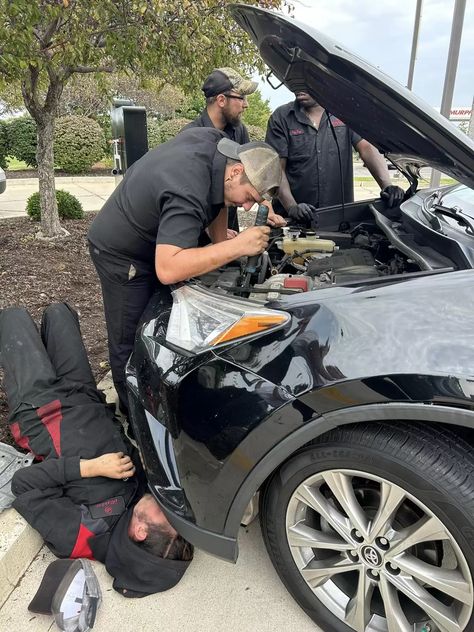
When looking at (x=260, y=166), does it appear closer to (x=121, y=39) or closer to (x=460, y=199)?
(x=460, y=199)

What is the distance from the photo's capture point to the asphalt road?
1914 millimetres

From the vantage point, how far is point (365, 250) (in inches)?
112

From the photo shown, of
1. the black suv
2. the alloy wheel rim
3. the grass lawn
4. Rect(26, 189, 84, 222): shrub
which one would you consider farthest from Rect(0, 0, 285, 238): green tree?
the grass lawn

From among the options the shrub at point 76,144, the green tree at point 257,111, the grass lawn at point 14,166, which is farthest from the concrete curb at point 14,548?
the green tree at point 257,111

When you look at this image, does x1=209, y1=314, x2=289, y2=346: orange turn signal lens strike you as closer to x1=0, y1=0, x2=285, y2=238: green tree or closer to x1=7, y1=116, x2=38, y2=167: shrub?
x1=0, y1=0, x2=285, y2=238: green tree

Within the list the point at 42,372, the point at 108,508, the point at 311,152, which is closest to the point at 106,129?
the point at 311,152

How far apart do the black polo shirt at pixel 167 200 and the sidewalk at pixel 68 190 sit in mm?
6378

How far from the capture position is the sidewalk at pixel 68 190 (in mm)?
9174

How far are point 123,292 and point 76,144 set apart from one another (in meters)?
12.5

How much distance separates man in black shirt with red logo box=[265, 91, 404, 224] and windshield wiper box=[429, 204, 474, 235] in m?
1.43

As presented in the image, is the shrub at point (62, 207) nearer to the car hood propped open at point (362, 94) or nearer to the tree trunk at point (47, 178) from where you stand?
the tree trunk at point (47, 178)

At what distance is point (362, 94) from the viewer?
1952mm

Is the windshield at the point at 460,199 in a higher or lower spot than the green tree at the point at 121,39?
lower

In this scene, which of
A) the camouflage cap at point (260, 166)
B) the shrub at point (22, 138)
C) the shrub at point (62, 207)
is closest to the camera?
the camouflage cap at point (260, 166)
